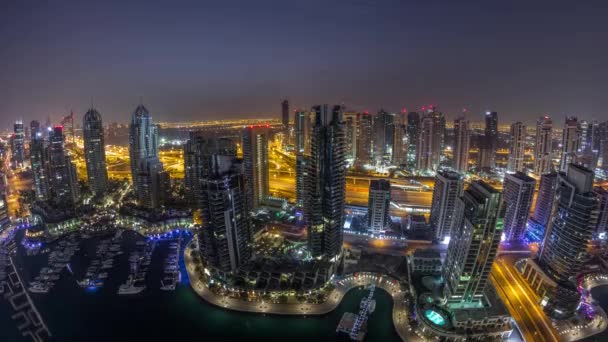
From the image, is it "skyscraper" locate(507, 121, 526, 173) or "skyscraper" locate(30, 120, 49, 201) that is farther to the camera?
"skyscraper" locate(507, 121, 526, 173)

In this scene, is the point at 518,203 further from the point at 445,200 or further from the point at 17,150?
the point at 17,150

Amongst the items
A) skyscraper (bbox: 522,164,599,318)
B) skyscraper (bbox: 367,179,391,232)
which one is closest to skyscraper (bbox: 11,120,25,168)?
skyscraper (bbox: 367,179,391,232)

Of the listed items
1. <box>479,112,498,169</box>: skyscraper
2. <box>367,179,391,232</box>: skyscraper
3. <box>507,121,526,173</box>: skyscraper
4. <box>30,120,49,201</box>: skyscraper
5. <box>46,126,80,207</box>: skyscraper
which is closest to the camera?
<box>367,179,391,232</box>: skyscraper

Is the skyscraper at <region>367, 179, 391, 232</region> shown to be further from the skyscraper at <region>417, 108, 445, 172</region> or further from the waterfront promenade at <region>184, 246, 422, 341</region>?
the skyscraper at <region>417, 108, 445, 172</region>

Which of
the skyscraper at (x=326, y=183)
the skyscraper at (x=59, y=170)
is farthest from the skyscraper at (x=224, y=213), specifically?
the skyscraper at (x=59, y=170)

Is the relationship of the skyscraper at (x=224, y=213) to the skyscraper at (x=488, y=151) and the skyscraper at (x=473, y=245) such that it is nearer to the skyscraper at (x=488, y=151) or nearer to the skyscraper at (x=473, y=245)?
the skyscraper at (x=473, y=245)

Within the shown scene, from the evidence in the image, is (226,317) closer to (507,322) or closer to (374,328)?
(374,328)

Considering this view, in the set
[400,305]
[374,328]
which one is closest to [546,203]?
[400,305]
